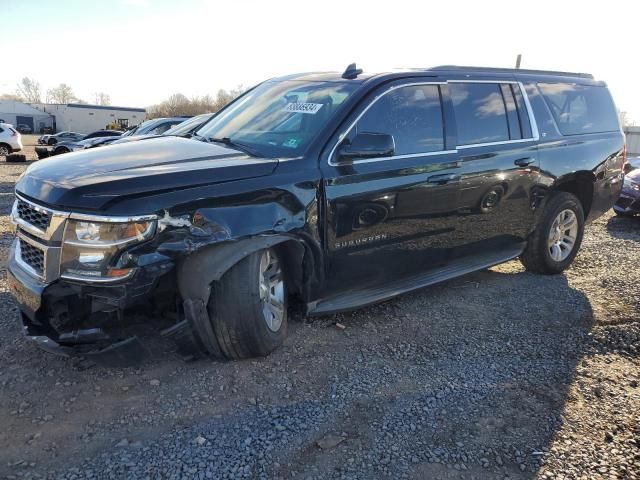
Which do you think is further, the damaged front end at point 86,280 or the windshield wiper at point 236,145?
the windshield wiper at point 236,145

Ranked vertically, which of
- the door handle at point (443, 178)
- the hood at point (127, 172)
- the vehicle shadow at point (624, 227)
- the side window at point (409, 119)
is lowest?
the vehicle shadow at point (624, 227)

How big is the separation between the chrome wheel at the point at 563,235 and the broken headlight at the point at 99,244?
430 centimetres

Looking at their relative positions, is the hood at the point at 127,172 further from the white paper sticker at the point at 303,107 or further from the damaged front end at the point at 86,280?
the white paper sticker at the point at 303,107

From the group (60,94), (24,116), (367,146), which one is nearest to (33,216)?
(367,146)

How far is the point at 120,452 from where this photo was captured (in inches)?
100

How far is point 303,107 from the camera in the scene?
12.7 ft

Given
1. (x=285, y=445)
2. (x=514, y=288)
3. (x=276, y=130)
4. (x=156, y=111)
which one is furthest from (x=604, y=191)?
(x=156, y=111)

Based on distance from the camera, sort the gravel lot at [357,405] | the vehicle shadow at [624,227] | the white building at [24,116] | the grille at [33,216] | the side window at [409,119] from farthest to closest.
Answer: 1. the white building at [24,116]
2. the vehicle shadow at [624,227]
3. the side window at [409,119]
4. the grille at [33,216]
5. the gravel lot at [357,405]

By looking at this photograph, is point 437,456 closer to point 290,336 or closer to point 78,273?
point 290,336

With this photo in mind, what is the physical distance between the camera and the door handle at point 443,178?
3994 mm

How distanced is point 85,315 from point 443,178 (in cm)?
273

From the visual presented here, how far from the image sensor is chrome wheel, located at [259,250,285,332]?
3.34 metres

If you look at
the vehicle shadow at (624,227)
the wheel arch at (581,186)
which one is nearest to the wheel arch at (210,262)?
the wheel arch at (581,186)

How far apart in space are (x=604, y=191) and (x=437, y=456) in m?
4.35
